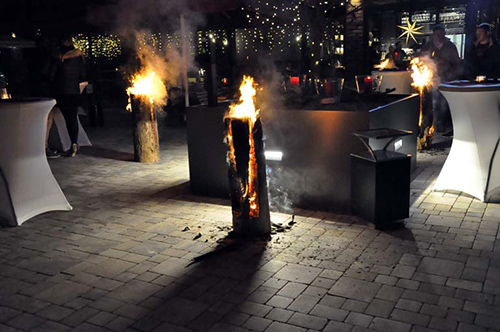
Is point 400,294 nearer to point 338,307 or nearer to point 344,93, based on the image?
point 338,307

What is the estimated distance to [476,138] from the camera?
18.7 ft

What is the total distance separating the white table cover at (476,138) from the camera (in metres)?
5.51

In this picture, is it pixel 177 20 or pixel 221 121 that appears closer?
pixel 221 121

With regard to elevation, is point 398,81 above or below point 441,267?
above

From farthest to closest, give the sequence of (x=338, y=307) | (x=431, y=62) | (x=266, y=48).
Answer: (x=266, y=48) < (x=431, y=62) < (x=338, y=307)

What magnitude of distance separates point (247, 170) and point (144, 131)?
4271mm

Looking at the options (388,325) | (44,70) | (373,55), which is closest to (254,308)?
(388,325)

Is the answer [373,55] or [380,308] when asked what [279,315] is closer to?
[380,308]

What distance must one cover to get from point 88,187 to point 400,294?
16.6 feet

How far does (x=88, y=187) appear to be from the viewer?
718cm

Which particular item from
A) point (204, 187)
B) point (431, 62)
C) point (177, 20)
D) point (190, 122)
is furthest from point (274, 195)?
point (431, 62)

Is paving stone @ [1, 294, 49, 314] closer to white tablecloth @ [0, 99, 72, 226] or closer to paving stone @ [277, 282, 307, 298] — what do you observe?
paving stone @ [277, 282, 307, 298]

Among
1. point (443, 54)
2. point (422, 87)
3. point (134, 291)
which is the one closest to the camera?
point (134, 291)

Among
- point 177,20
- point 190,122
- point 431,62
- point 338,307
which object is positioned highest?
point 177,20
